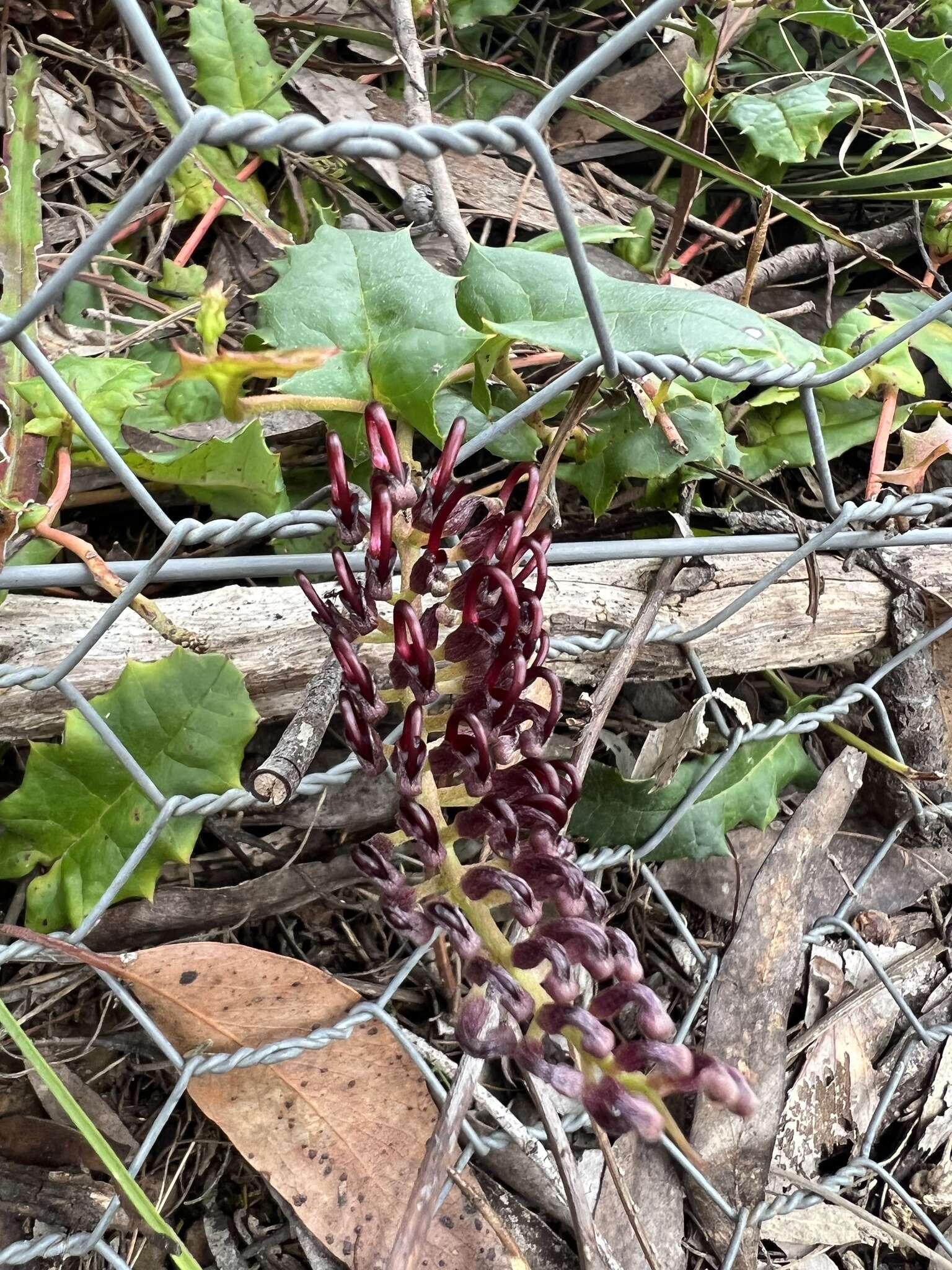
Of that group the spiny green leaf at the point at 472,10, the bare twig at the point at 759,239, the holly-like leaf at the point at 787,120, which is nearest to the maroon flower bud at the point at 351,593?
the bare twig at the point at 759,239

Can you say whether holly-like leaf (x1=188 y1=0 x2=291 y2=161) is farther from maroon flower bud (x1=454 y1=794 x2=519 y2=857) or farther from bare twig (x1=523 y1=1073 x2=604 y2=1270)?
bare twig (x1=523 y1=1073 x2=604 y2=1270)

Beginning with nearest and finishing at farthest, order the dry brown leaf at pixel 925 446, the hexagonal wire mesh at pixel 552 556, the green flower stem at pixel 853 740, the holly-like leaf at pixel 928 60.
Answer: the hexagonal wire mesh at pixel 552 556
the dry brown leaf at pixel 925 446
the green flower stem at pixel 853 740
the holly-like leaf at pixel 928 60

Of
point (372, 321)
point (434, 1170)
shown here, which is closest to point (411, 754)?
point (434, 1170)

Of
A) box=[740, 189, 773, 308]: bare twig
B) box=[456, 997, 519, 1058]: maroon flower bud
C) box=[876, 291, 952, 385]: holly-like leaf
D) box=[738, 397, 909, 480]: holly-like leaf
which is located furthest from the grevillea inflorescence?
box=[876, 291, 952, 385]: holly-like leaf

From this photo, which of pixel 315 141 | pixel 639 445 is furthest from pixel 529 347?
pixel 315 141

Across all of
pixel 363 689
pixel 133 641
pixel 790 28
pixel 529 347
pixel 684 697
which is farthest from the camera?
pixel 790 28

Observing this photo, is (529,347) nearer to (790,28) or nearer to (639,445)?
(639,445)

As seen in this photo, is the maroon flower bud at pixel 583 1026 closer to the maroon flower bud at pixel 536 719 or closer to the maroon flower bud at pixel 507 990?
the maroon flower bud at pixel 507 990

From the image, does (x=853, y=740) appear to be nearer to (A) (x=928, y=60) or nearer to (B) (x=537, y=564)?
(B) (x=537, y=564)
